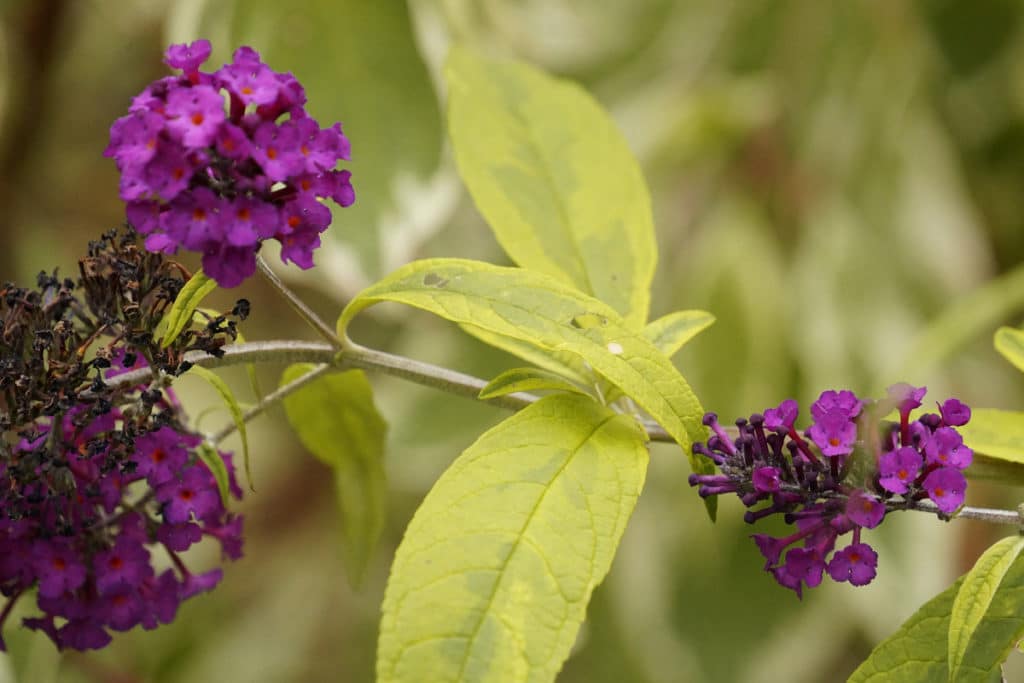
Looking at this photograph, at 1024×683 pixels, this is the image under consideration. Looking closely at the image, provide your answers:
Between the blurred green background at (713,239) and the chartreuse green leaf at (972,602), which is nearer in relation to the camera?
the chartreuse green leaf at (972,602)

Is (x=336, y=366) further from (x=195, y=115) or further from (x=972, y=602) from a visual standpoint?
(x=972, y=602)

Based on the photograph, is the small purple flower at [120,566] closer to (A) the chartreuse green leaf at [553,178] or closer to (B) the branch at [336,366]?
(B) the branch at [336,366]

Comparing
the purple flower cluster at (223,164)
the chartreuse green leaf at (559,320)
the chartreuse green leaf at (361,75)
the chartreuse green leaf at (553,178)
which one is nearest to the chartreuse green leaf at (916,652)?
the chartreuse green leaf at (559,320)

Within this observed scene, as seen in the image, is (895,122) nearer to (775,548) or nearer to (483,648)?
(775,548)

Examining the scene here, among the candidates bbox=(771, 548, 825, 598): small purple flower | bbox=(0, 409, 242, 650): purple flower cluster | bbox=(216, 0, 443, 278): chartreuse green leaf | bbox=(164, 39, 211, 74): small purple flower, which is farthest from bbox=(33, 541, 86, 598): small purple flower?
bbox=(216, 0, 443, 278): chartreuse green leaf

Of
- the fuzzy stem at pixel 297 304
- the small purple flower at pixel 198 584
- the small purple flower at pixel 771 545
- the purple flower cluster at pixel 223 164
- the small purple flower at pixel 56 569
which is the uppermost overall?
the purple flower cluster at pixel 223 164

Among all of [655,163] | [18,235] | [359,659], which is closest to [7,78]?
[18,235]
